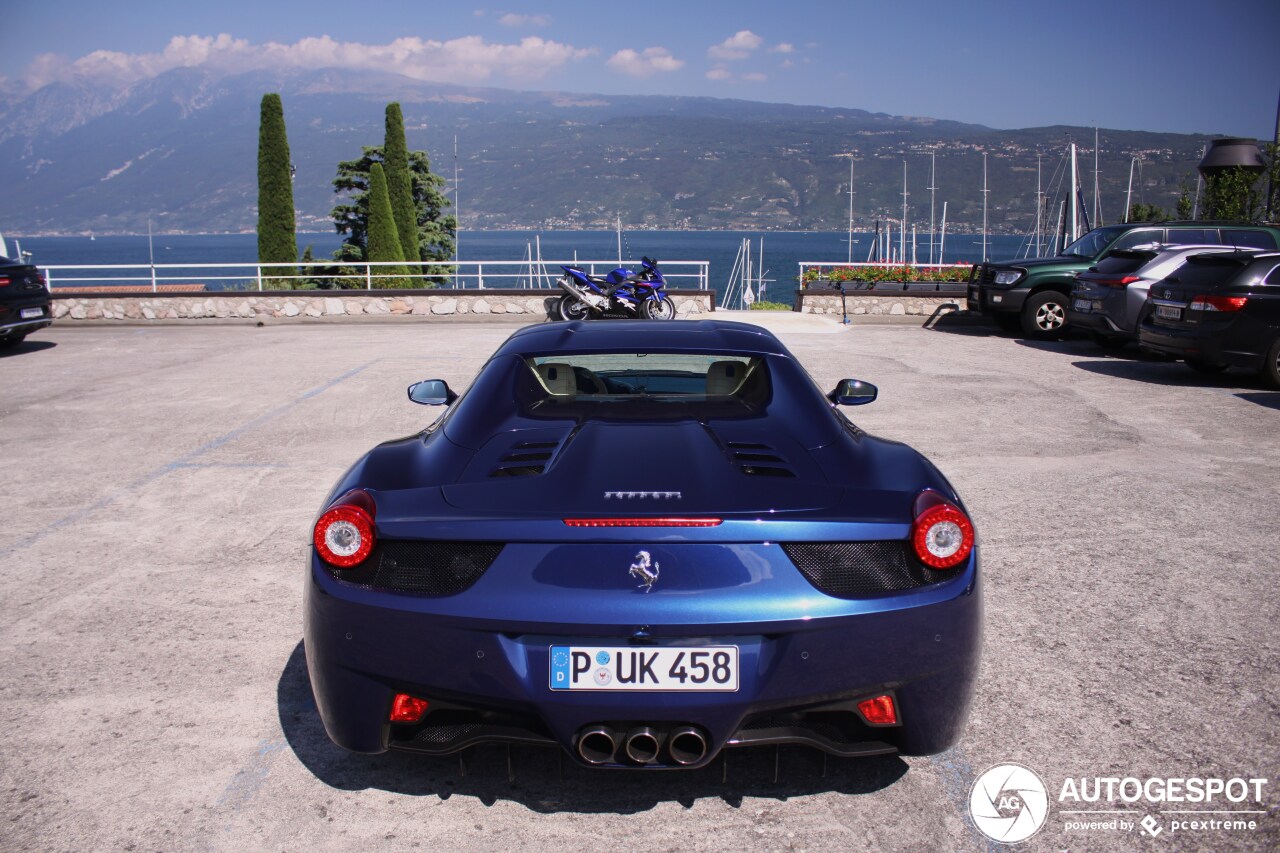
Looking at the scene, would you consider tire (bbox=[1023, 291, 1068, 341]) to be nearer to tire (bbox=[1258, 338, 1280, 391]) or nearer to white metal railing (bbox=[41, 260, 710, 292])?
tire (bbox=[1258, 338, 1280, 391])

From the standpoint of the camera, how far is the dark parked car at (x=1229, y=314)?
443 inches

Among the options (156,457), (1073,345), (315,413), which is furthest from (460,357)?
(1073,345)

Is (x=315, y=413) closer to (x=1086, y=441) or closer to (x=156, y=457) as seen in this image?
(x=156, y=457)

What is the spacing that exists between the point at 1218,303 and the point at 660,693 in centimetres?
1134

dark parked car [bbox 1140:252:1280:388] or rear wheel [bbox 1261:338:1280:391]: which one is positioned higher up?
dark parked car [bbox 1140:252:1280:388]

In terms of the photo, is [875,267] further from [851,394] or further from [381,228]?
[851,394]

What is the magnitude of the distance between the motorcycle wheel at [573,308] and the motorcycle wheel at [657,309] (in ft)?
3.80

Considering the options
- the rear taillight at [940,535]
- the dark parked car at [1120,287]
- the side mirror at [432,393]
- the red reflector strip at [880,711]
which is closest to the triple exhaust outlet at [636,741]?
the red reflector strip at [880,711]

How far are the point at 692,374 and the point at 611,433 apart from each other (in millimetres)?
1364

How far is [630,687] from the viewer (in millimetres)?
2463

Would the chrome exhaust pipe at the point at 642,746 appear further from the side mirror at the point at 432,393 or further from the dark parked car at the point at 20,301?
the dark parked car at the point at 20,301

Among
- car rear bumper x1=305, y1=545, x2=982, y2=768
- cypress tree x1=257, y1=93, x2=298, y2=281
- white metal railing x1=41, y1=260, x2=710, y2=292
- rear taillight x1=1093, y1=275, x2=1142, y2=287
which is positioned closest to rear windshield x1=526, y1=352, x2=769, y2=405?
car rear bumper x1=305, y1=545, x2=982, y2=768

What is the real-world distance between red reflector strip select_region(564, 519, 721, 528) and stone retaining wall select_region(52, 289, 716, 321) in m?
18.3

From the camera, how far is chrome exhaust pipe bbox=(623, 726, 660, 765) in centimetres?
250
